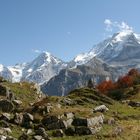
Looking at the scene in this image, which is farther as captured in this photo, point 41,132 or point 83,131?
point 83,131

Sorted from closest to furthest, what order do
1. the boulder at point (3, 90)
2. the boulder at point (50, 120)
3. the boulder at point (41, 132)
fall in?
the boulder at point (41, 132), the boulder at point (50, 120), the boulder at point (3, 90)

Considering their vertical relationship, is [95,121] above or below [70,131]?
above

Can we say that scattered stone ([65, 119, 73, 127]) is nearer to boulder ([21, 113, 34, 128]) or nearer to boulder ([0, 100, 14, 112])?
boulder ([21, 113, 34, 128])

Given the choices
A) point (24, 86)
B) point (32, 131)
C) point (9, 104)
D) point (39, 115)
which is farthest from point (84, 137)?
point (24, 86)

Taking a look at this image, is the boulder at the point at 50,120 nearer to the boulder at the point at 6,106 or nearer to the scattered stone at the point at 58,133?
the scattered stone at the point at 58,133

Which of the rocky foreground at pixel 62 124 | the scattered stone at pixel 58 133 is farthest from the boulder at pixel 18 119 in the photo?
the scattered stone at pixel 58 133

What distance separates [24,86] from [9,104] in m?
22.7

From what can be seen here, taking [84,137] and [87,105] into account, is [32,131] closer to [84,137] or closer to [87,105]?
[84,137]

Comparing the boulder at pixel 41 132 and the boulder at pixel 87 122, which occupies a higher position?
the boulder at pixel 87 122

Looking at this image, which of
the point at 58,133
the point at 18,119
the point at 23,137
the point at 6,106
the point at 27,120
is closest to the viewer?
the point at 23,137

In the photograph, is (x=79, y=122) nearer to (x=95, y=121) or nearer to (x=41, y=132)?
(x=95, y=121)

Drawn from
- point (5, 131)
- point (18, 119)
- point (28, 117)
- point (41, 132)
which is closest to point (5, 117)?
point (18, 119)

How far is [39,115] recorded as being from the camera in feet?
189

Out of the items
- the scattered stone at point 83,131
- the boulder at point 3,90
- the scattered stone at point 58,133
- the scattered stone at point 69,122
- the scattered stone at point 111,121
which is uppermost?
the boulder at point 3,90
